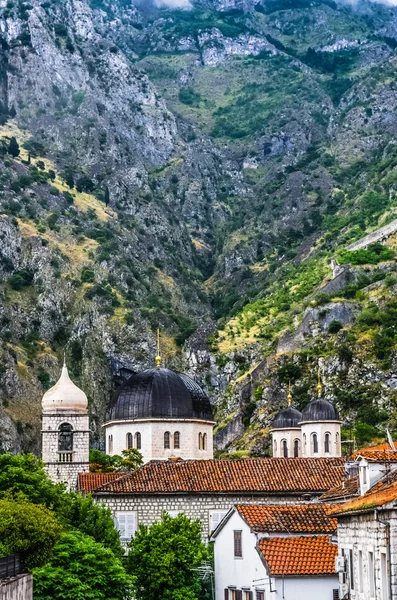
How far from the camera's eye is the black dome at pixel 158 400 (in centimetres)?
9344

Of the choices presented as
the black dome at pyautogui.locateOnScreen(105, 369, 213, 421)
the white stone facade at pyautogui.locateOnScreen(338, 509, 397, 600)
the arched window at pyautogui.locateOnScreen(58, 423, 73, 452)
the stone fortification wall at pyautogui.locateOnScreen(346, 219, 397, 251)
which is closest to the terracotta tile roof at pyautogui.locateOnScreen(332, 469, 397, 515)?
the white stone facade at pyautogui.locateOnScreen(338, 509, 397, 600)

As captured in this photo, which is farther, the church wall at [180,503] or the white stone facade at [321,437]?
the white stone facade at [321,437]

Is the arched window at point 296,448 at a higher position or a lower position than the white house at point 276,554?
higher

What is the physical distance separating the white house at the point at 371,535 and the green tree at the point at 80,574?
418 inches

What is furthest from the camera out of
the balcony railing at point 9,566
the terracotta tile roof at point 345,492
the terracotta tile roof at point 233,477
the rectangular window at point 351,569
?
the terracotta tile roof at point 233,477

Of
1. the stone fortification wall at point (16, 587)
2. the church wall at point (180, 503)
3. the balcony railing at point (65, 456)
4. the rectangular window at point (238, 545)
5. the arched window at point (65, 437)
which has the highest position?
the arched window at point (65, 437)

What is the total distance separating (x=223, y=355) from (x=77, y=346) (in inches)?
720

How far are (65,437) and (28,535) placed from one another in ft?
113

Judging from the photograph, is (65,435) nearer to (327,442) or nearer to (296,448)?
(327,442)

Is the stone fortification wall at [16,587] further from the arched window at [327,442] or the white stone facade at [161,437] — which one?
the arched window at [327,442]

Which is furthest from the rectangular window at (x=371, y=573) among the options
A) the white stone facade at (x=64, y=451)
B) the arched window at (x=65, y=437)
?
the arched window at (x=65, y=437)

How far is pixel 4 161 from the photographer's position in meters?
199

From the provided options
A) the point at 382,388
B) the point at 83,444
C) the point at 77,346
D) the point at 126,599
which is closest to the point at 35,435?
the point at 77,346

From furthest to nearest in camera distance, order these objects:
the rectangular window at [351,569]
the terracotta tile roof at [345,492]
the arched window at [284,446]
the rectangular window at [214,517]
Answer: the arched window at [284,446] → the rectangular window at [214,517] → the terracotta tile roof at [345,492] → the rectangular window at [351,569]
